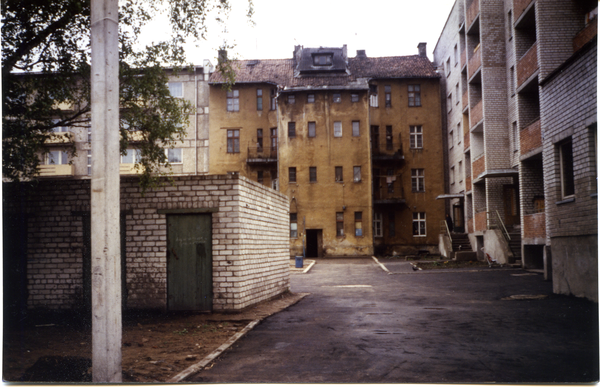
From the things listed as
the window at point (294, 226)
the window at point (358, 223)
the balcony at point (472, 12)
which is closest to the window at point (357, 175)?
the window at point (358, 223)

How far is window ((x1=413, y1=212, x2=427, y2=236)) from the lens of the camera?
37500 millimetres

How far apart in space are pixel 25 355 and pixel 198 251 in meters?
4.03

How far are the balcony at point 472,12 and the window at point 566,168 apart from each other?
57.4 ft

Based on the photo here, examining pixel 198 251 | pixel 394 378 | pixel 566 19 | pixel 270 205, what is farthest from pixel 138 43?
pixel 566 19

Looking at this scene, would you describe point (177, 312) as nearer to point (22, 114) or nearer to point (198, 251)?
point (198, 251)

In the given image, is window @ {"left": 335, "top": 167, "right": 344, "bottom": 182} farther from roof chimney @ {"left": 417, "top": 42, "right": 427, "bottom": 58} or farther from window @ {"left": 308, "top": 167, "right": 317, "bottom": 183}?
roof chimney @ {"left": 417, "top": 42, "right": 427, "bottom": 58}

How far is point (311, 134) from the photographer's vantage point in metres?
36.7

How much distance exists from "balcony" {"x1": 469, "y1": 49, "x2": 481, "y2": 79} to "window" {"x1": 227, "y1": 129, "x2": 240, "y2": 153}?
16835mm

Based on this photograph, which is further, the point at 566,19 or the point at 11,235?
the point at 566,19

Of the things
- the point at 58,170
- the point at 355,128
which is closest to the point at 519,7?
the point at 355,128

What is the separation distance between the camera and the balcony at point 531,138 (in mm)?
18656

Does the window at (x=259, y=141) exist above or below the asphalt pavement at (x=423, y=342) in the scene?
above

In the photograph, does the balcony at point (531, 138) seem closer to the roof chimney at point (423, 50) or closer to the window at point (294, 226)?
the window at point (294, 226)

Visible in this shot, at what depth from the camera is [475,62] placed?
1077 inches
